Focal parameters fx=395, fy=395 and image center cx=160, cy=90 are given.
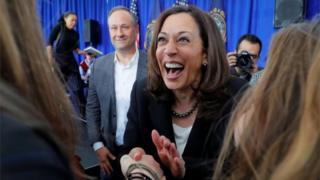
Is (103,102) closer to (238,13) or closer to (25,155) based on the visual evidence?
(25,155)

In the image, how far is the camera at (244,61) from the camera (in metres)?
Answer: 2.74

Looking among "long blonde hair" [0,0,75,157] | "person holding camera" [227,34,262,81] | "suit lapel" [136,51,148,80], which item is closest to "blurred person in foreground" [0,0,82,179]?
"long blonde hair" [0,0,75,157]

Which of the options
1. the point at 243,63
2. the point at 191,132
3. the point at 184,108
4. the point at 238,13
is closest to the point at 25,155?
the point at 191,132

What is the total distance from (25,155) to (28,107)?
0.10 metres

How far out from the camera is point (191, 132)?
1464mm

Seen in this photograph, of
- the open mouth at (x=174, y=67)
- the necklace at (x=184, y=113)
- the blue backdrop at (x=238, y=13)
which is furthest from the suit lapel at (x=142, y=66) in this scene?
the blue backdrop at (x=238, y=13)

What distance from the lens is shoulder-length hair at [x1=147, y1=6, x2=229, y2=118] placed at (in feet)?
5.15

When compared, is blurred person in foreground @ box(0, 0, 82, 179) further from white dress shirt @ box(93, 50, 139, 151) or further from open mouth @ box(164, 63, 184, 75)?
white dress shirt @ box(93, 50, 139, 151)

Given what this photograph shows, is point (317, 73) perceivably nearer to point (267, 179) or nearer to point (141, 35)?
point (267, 179)

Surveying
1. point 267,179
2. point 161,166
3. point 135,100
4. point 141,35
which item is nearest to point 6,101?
point 267,179

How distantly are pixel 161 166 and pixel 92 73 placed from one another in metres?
1.23

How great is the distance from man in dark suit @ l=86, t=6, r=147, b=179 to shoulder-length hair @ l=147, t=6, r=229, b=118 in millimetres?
615

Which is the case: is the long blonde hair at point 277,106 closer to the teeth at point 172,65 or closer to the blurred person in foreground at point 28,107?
the blurred person in foreground at point 28,107

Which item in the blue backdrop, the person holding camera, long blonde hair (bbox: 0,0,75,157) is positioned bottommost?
the person holding camera
